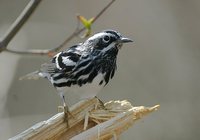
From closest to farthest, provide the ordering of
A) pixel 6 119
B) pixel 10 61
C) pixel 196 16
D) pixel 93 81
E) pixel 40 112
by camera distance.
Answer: pixel 93 81, pixel 10 61, pixel 6 119, pixel 40 112, pixel 196 16

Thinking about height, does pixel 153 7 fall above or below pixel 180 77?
above

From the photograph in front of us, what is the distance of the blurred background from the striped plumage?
2.16 meters

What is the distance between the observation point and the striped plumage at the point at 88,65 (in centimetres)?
439

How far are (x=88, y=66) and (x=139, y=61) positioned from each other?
3119mm

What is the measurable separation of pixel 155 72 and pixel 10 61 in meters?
2.09

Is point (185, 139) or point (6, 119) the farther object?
point (185, 139)

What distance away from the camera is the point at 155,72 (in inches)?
303

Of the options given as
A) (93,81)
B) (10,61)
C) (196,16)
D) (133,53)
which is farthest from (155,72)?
(93,81)

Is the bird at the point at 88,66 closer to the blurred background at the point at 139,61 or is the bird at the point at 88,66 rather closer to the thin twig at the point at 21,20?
the thin twig at the point at 21,20

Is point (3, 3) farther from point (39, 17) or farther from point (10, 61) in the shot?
point (10, 61)

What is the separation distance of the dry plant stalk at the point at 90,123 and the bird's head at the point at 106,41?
512 millimetres

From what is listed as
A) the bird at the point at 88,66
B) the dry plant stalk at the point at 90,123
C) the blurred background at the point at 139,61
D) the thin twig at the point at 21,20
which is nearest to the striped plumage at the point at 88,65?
the bird at the point at 88,66

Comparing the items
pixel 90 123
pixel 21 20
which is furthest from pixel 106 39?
pixel 21 20

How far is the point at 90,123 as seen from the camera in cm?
404
